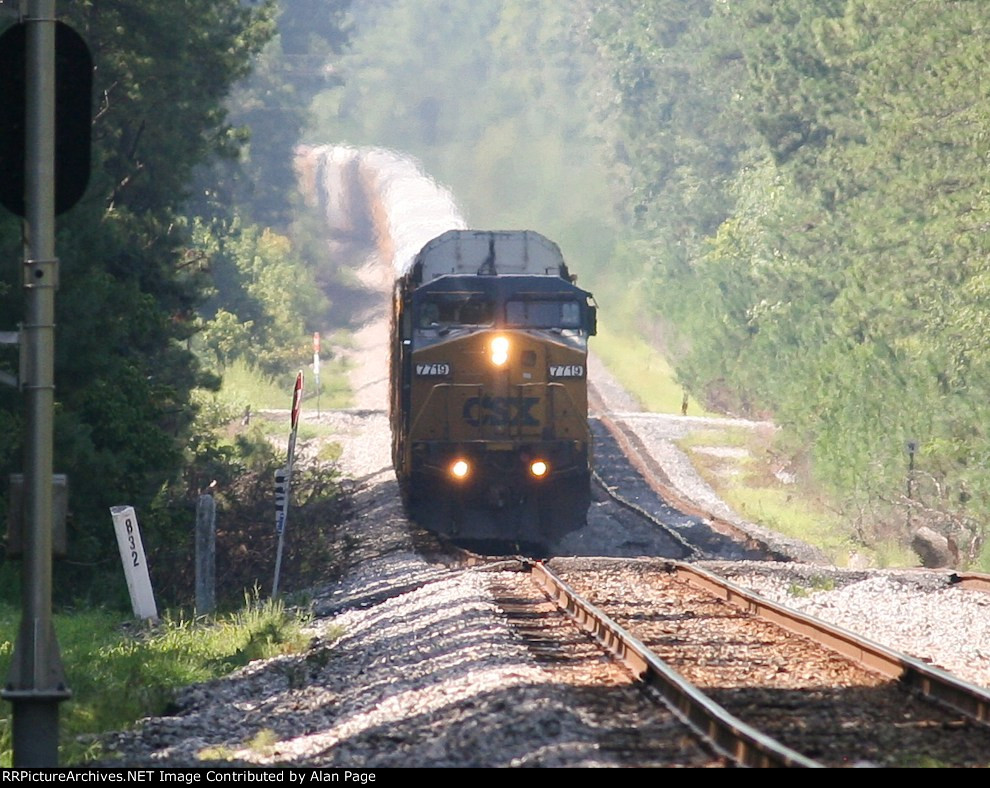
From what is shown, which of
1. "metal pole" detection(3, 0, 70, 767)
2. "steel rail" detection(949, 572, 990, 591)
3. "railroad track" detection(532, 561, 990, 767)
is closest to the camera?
"metal pole" detection(3, 0, 70, 767)

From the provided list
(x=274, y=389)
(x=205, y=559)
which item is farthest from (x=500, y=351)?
Answer: (x=274, y=389)

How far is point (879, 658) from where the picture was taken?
11.4 m

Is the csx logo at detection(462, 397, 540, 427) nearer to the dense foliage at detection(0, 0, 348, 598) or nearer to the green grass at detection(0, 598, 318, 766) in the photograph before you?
the dense foliage at detection(0, 0, 348, 598)

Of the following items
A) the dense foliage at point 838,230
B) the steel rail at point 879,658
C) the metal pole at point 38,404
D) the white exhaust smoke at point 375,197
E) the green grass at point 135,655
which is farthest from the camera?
the white exhaust smoke at point 375,197

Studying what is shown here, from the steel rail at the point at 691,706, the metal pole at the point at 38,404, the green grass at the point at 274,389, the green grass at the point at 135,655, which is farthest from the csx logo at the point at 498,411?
the green grass at the point at 274,389

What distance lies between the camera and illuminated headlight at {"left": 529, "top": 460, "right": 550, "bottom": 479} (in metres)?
21.0

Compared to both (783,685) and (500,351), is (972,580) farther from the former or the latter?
(783,685)

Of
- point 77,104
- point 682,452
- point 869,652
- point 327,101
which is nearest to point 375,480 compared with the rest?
point 682,452

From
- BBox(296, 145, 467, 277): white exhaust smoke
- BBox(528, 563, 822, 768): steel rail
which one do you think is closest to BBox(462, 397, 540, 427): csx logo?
BBox(528, 563, 822, 768): steel rail

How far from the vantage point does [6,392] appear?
17.0 m

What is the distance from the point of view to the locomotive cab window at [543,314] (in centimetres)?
2078

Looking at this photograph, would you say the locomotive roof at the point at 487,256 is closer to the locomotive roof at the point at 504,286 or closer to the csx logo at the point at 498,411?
the locomotive roof at the point at 504,286

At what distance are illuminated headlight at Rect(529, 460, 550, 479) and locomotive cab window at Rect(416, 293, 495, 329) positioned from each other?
1.89m

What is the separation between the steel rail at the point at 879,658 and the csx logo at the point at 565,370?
4972mm
